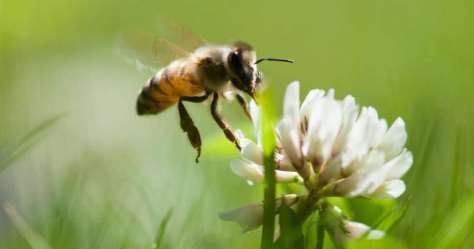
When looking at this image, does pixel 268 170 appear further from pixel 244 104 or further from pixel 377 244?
pixel 244 104

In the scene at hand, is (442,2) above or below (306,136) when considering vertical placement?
below

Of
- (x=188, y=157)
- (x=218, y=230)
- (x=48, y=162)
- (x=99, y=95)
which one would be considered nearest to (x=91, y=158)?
(x=188, y=157)

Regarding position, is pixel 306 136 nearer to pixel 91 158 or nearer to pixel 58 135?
pixel 91 158

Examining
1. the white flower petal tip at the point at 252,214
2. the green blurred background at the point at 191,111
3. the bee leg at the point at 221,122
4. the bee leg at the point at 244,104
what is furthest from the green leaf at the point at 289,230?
the bee leg at the point at 244,104

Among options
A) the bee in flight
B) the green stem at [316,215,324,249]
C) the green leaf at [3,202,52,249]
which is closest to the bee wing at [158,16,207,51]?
the bee in flight

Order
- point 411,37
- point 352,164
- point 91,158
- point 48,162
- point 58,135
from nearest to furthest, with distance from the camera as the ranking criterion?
point 352,164 < point 48,162 < point 91,158 < point 58,135 < point 411,37

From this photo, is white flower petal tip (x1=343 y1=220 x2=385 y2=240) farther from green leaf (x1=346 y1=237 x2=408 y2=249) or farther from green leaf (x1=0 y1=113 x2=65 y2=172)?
green leaf (x1=0 y1=113 x2=65 y2=172)

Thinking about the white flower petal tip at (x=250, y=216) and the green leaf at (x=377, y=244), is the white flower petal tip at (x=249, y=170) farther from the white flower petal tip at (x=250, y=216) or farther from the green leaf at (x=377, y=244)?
the green leaf at (x=377, y=244)

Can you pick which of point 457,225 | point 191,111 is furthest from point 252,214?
point 191,111
